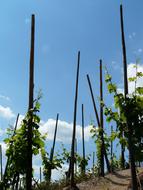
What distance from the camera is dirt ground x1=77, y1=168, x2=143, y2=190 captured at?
20.2 m

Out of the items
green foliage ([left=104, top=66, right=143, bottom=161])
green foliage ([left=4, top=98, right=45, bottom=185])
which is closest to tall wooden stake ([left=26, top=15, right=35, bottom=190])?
green foliage ([left=4, top=98, right=45, bottom=185])

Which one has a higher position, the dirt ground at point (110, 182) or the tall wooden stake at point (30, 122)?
the tall wooden stake at point (30, 122)

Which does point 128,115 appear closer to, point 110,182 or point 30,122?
point 30,122

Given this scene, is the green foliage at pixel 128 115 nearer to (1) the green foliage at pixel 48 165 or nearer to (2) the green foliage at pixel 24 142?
(2) the green foliage at pixel 24 142

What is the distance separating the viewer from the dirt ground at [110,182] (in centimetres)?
2025

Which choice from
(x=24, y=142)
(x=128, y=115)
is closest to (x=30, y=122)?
(x=24, y=142)

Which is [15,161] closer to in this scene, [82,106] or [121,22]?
[121,22]

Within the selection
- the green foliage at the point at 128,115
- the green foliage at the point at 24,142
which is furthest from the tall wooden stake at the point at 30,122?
the green foliage at the point at 128,115

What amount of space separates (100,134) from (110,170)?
250 centimetres

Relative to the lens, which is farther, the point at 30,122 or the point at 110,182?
the point at 110,182

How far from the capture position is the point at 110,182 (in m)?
21.6

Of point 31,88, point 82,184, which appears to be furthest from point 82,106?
point 31,88

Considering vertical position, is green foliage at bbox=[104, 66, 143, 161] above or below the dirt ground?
above

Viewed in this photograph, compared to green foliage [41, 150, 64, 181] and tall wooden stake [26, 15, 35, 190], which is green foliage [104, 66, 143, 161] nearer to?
tall wooden stake [26, 15, 35, 190]
